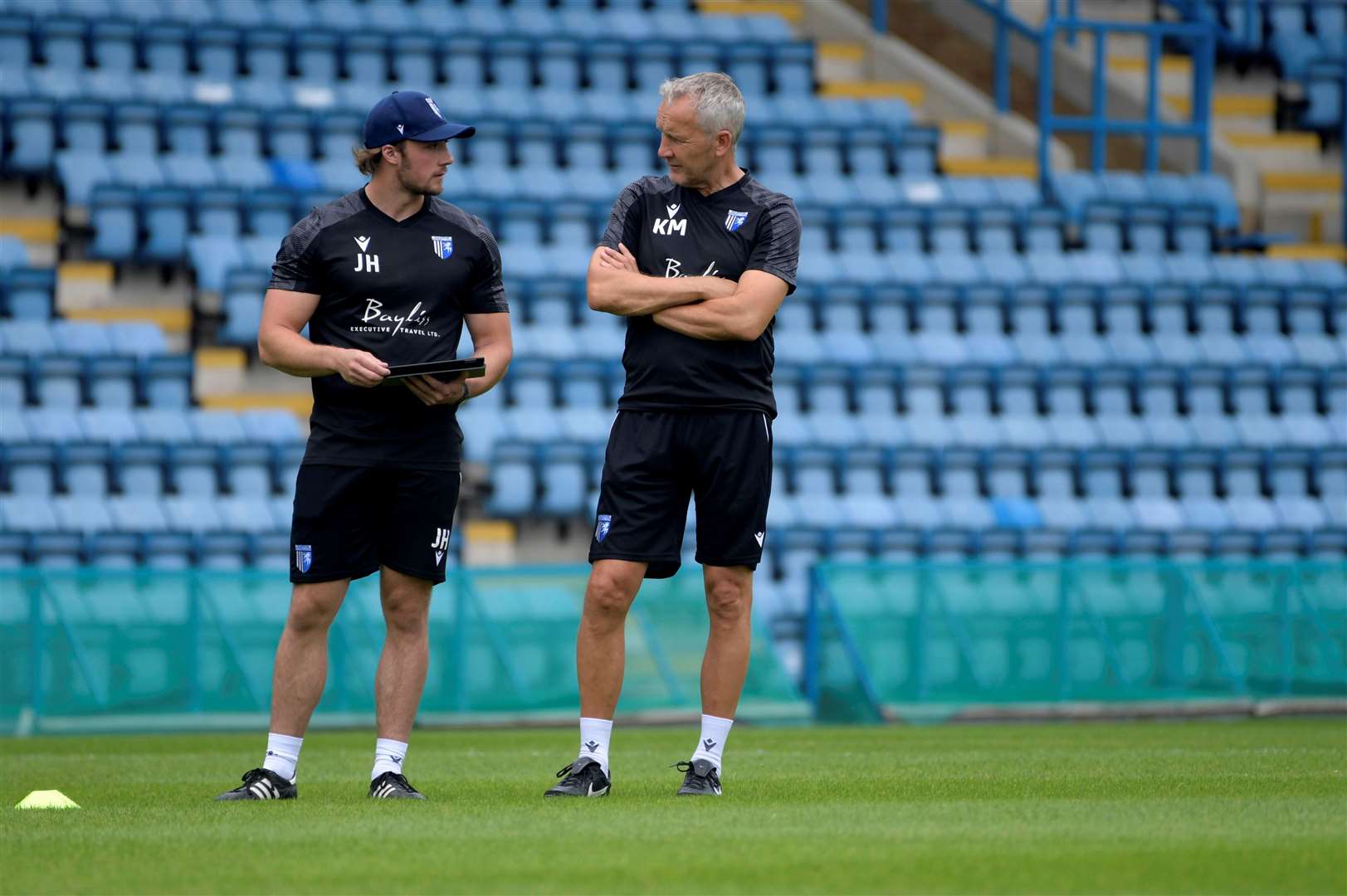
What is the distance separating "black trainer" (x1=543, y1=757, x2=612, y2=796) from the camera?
562 cm

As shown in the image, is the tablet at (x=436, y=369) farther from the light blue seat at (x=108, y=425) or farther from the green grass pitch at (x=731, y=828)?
the light blue seat at (x=108, y=425)

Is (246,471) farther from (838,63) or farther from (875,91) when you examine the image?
(838,63)

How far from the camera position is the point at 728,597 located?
5.69 meters

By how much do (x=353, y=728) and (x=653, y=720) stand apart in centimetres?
161

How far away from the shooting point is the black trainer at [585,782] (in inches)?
221

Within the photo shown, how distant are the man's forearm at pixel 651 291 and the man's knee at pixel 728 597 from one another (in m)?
0.78

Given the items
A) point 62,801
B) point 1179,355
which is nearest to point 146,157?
point 1179,355

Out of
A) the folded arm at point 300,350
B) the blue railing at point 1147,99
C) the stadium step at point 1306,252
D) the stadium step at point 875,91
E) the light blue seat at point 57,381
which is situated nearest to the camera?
the folded arm at point 300,350

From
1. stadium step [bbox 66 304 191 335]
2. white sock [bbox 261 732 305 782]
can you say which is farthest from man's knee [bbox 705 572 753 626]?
stadium step [bbox 66 304 191 335]

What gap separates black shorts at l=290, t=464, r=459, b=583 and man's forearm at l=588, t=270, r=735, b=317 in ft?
2.27

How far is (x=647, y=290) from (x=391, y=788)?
1.57m

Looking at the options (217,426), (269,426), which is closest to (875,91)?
(269,426)

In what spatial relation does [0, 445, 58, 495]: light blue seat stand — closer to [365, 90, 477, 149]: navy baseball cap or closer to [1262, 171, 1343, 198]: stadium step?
[365, 90, 477, 149]: navy baseball cap

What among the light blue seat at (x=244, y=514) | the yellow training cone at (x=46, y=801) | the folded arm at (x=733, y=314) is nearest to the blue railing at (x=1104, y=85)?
the light blue seat at (x=244, y=514)
